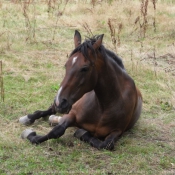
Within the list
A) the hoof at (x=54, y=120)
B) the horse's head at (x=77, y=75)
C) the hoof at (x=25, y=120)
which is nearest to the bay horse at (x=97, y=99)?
the horse's head at (x=77, y=75)

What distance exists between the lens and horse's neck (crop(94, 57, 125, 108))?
166 inches

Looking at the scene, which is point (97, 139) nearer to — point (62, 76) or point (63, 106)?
point (63, 106)

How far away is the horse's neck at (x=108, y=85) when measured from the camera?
421cm

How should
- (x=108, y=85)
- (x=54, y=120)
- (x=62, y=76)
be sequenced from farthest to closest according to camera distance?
(x=62, y=76) < (x=54, y=120) < (x=108, y=85)

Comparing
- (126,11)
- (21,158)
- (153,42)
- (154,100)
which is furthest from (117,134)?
(126,11)

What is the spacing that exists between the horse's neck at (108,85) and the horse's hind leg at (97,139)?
1.17ft

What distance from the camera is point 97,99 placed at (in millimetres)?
4422

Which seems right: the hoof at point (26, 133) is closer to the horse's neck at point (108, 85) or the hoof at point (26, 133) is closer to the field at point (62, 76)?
the field at point (62, 76)

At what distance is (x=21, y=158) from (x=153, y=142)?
1.61m

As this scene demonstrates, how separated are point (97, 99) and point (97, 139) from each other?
45cm

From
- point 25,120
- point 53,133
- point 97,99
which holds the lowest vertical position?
point 25,120

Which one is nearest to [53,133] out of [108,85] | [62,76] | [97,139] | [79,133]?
[79,133]

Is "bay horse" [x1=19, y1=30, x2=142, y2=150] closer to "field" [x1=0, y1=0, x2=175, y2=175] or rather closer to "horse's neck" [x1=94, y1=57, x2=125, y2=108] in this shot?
"horse's neck" [x1=94, y1=57, x2=125, y2=108]

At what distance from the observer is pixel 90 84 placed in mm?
4004
